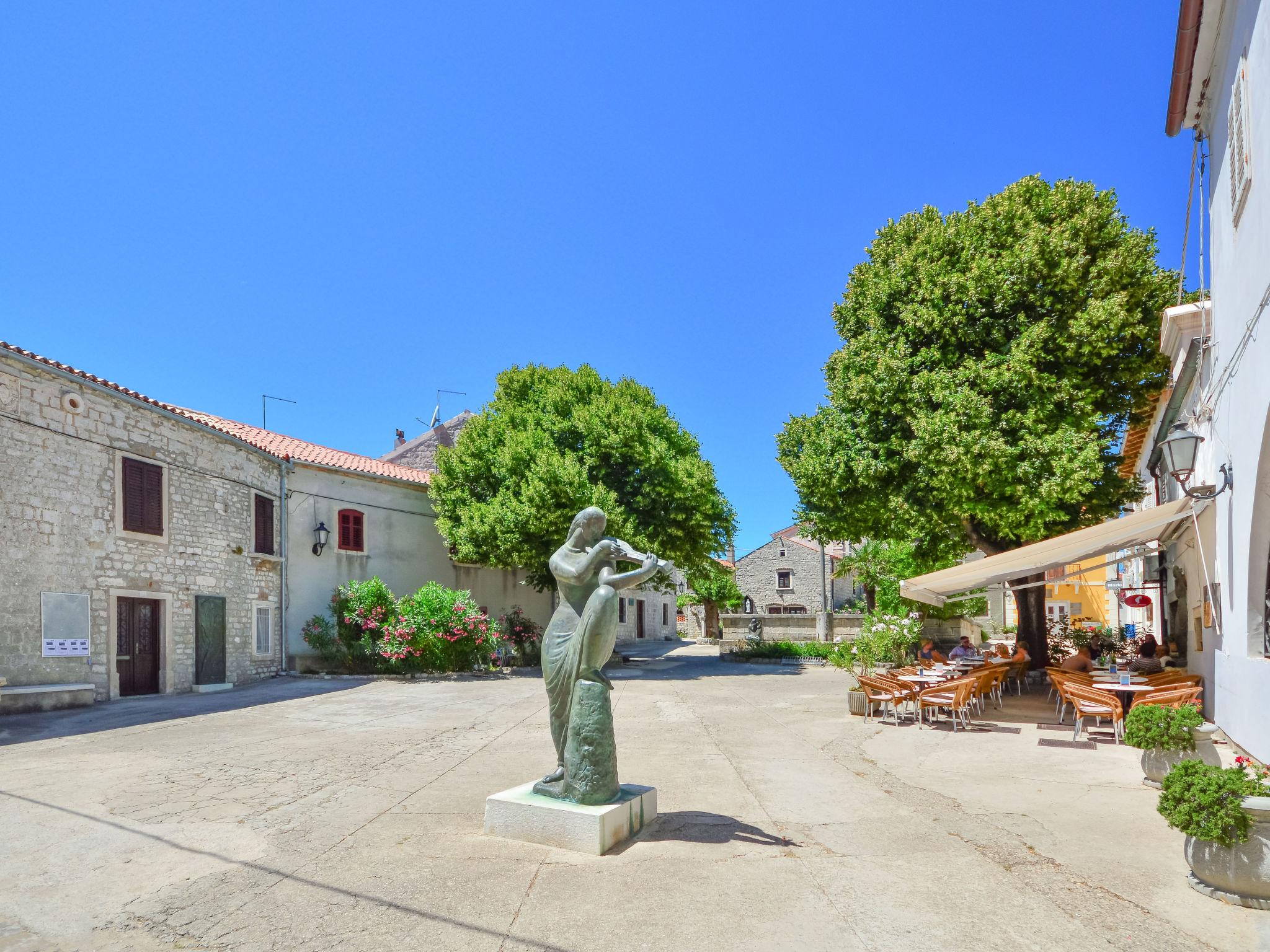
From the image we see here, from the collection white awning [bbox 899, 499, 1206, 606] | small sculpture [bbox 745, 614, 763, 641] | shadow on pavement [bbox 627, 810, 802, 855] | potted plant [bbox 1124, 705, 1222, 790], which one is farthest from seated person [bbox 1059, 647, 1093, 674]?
small sculpture [bbox 745, 614, 763, 641]

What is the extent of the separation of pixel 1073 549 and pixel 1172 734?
3.92 metres

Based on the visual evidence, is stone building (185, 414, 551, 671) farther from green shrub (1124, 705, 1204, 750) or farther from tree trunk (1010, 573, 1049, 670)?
green shrub (1124, 705, 1204, 750)

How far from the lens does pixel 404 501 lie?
23.2 meters

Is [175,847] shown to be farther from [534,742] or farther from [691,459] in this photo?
[691,459]

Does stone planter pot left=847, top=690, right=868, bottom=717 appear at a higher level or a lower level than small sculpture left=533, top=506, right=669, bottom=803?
lower

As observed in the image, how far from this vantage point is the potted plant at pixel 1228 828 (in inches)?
164

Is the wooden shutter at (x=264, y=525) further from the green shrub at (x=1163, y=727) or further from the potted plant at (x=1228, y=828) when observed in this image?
the potted plant at (x=1228, y=828)

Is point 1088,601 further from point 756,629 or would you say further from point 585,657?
point 585,657

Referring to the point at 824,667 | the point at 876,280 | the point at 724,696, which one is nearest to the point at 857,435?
the point at 876,280

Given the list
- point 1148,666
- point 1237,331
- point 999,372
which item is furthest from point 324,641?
point 1237,331

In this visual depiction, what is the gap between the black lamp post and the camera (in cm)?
2025

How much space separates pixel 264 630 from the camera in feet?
60.8

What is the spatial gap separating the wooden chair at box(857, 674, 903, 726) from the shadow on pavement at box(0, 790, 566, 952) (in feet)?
27.5

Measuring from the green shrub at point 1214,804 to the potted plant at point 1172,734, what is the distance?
2181 millimetres
